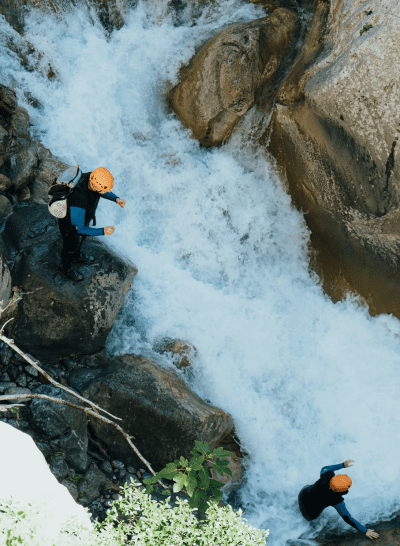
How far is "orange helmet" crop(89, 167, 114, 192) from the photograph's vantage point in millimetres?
4473

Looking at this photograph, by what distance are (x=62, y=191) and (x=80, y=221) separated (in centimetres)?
37

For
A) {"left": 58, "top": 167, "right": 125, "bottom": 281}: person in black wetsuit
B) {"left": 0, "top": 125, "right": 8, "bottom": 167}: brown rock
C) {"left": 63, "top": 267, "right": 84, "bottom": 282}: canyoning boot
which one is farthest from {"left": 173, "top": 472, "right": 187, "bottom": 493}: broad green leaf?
{"left": 0, "top": 125, "right": 8, "bottom": 167}: brown rock

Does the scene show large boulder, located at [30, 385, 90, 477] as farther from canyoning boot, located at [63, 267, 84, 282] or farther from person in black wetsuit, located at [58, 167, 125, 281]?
person in black wetsuit, located at [58, 167, 125, 281]

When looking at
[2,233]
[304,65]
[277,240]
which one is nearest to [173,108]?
[304,65]

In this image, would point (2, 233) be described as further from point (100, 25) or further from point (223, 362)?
point (100, 25)

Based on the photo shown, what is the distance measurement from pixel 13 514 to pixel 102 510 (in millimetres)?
2572

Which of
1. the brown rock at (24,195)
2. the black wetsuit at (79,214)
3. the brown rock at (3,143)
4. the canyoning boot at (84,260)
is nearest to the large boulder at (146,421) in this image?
the canyoning boot at (84,260)

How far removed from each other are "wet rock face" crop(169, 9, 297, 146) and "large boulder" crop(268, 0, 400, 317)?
2.13 feet

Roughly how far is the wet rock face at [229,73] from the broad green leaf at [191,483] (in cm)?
589

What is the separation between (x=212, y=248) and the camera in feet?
24.1

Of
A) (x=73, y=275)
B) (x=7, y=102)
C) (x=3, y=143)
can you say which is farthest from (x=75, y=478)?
(x=7, y=102)

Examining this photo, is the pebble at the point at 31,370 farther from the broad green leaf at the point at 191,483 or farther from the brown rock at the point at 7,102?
the brown rock at the point at 7,102

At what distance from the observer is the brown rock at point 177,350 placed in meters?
6.09

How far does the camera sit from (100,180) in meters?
4.48
